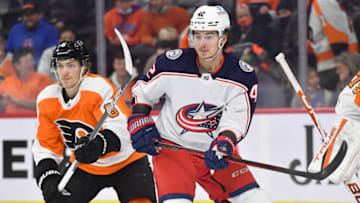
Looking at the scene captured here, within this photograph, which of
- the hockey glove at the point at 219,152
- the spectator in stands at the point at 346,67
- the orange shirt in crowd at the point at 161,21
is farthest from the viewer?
the orange shirt in crowd at the point at 161,21

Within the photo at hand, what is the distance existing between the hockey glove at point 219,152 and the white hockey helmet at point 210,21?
480 millimetres

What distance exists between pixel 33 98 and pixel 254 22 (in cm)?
171

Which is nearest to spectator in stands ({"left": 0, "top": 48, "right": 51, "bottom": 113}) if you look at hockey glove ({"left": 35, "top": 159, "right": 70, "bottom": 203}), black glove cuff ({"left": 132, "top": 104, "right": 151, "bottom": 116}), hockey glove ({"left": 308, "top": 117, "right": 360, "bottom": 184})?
hockey glove ({"left": 35, "top": 159, "right": 70, "bottom": 203})

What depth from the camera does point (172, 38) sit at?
5.05 metres

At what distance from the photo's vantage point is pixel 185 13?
5.00m

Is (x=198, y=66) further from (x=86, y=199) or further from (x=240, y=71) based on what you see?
(x=86, y=199)

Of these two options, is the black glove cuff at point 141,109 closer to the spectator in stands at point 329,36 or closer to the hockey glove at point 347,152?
the hockey glove at point 347,152

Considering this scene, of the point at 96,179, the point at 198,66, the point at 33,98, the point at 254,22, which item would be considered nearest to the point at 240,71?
the point at 198,66

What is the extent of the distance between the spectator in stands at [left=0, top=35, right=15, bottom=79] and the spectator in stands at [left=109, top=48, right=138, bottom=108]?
2.56 feet

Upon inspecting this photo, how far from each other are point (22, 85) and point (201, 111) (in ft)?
7.90

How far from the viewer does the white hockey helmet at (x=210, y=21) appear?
303 centimetres

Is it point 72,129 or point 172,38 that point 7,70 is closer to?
point 172,38

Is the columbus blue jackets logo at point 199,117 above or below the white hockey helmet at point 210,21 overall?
below

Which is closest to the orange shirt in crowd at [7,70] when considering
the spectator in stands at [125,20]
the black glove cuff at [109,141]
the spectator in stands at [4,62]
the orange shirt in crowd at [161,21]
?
the spectator in stands at [4,62]
